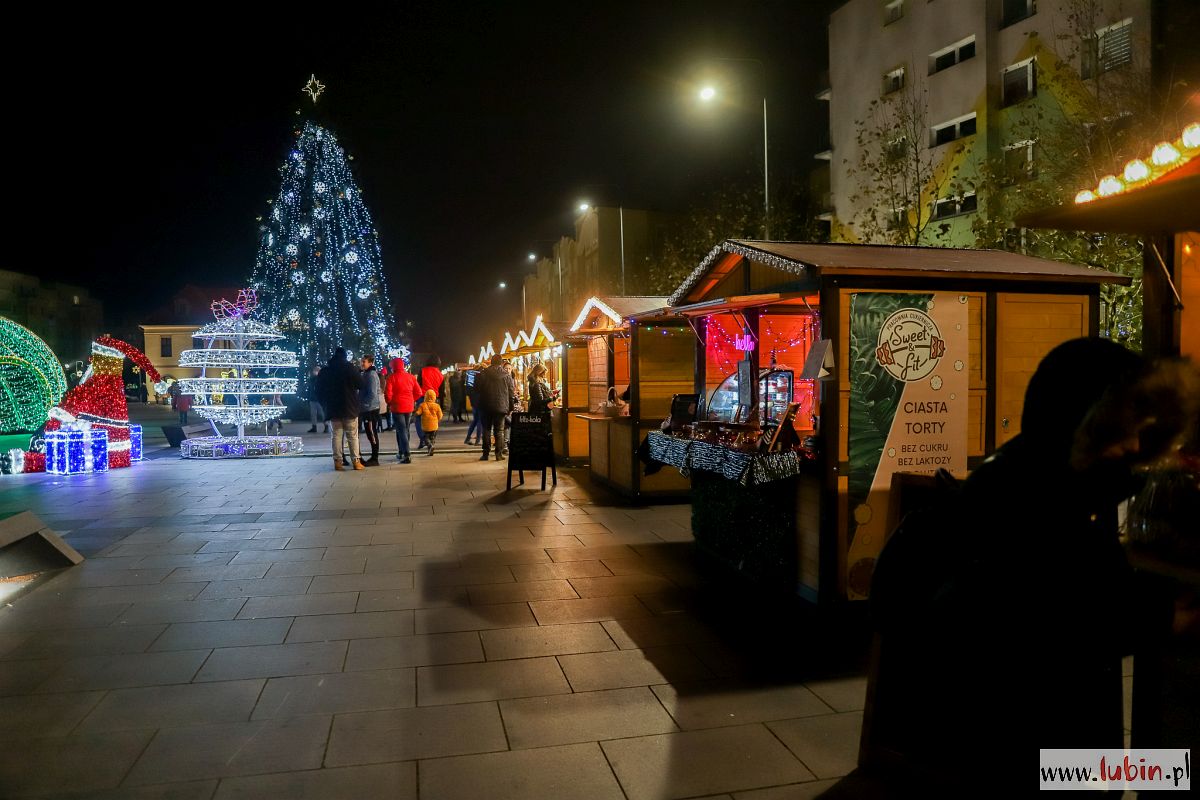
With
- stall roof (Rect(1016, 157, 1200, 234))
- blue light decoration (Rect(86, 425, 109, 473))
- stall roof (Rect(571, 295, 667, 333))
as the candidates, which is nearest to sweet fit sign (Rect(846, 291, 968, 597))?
stall roof (Rect(1016, 157, 1200, 234))

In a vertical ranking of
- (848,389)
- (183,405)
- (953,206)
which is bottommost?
(183,405)

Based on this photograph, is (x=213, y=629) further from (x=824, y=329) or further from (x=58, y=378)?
(x=58, y=378)

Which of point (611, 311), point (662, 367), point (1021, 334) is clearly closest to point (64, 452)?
point (611, 311)

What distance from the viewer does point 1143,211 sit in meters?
3.12

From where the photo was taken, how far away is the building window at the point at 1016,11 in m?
20.0

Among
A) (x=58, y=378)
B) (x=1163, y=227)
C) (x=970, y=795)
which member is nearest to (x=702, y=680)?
(x=970, y=795)

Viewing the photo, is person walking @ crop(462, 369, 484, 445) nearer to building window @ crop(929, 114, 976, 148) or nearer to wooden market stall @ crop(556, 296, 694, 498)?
wooden market stall @ crop(556, 296, 694, 498)

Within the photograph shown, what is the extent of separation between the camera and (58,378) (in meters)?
13.2

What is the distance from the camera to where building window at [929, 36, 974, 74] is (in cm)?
2195

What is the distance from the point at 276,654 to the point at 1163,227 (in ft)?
17.1

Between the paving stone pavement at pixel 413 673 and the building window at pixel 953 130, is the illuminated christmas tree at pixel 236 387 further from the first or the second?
the building window at pixel 953 130

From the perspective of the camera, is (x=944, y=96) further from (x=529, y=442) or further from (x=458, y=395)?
(x=529, y=442)

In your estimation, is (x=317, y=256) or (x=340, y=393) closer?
(x=340, y=393)

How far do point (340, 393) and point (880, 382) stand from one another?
9965 millimetres
